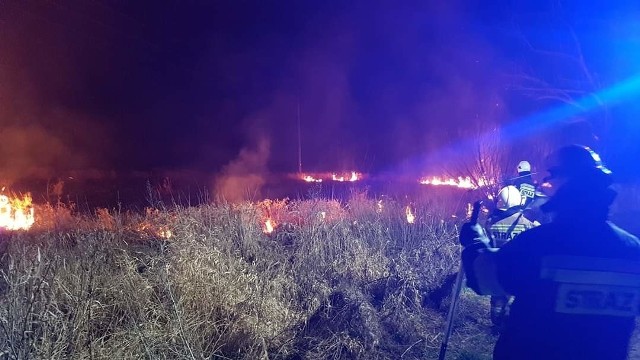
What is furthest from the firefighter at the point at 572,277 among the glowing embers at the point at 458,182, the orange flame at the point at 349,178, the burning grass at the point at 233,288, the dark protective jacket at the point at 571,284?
the orange flame at the point at 349,178

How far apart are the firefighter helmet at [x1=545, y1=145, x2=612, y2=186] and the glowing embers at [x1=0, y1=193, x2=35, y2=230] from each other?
19.7 ft

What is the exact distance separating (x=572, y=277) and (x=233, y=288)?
2.56m

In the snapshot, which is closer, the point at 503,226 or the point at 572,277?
the point at 572,277

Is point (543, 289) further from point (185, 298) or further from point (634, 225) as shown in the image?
point (634, 225)

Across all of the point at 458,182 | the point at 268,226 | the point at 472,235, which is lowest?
the point at 268,226

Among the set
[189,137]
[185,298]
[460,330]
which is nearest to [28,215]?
[185,298]

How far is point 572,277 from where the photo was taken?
1.90m

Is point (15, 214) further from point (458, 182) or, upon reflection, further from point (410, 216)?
point (458, 182)

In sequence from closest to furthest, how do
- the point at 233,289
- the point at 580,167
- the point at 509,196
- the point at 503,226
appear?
the point at 580,167 → the point at 233,289 → the point at 503,226 → the point at 509,196

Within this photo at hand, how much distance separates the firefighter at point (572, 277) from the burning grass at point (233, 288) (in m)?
1.86

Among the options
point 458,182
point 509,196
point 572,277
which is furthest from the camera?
point 458,182

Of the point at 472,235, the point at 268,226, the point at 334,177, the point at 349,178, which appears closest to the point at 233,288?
the point at 472,235

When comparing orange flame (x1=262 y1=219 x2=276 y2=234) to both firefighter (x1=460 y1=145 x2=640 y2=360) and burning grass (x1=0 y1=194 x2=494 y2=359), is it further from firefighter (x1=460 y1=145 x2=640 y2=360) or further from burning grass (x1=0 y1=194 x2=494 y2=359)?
firefighter (x1=460 y1=145 x2=640 y2=360)

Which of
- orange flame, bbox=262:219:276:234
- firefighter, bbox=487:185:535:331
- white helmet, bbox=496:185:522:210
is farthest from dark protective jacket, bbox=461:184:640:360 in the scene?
orange flame, bbox=262:219:276:234
